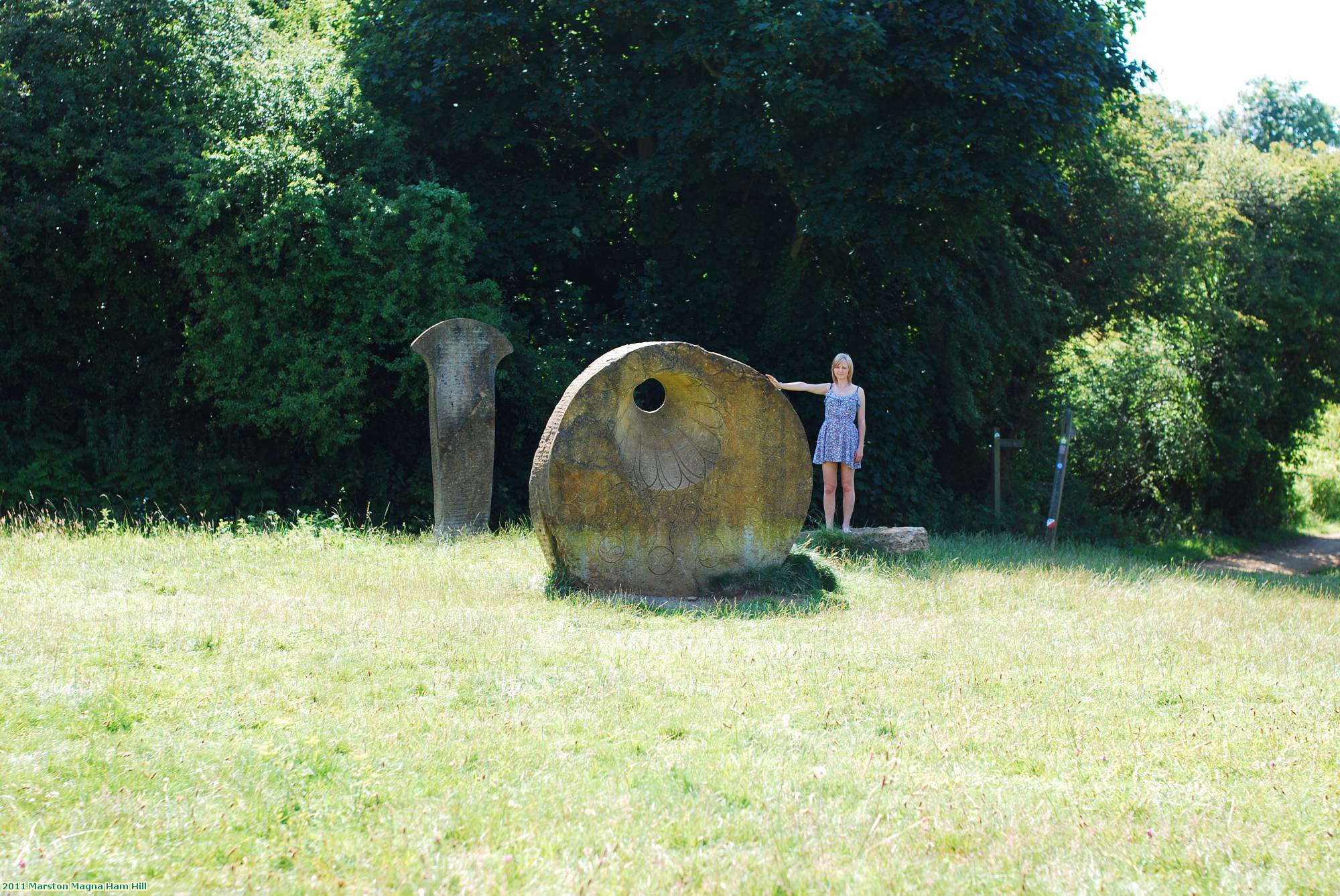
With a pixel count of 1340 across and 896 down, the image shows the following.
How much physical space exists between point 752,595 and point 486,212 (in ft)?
25.9

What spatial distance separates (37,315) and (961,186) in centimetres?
1091

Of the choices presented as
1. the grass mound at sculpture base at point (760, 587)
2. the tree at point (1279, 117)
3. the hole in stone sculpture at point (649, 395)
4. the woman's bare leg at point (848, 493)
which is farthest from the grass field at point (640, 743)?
the tree at point (1279, 117)

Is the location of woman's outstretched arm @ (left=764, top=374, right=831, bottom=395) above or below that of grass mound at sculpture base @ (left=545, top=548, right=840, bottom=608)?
above

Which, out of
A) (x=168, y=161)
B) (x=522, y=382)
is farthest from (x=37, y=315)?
(x=522, y=382)

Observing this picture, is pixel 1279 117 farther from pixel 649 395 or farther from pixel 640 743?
pixel 640 743

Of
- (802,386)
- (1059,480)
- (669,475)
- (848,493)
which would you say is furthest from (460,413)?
(1059,480)

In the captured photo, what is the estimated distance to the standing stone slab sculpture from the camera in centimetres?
1149

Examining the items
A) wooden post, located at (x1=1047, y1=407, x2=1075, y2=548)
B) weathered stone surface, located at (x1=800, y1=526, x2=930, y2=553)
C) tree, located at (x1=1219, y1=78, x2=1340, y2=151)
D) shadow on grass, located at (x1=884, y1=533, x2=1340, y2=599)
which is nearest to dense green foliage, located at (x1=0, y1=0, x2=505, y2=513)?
weathered stone surface, located at (x1=800, y1=526, x2=930, y2=553)

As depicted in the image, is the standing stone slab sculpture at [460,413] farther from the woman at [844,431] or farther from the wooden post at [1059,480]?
the wooden post at [1059,480]

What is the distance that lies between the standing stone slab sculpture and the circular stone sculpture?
282 centimetres

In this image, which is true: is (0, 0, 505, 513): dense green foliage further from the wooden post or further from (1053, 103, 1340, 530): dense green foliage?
(1053, 103, 1340, 530): dense green foliage

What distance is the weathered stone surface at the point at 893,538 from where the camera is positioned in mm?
10680

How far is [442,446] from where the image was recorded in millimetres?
11562

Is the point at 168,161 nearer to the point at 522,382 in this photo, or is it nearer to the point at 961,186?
the point at 522,382
